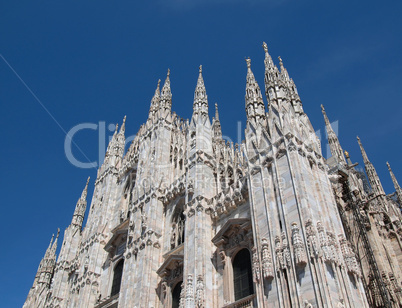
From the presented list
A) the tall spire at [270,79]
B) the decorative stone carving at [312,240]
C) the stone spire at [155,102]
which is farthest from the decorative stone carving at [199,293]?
the stone spire at [155,102]

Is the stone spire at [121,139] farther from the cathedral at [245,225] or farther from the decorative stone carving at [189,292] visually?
the decorative stone carving at [189,292]

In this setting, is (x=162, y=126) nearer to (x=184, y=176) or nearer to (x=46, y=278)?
(x=184, y=176)

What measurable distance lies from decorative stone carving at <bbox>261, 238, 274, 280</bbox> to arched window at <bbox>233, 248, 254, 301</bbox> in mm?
2665

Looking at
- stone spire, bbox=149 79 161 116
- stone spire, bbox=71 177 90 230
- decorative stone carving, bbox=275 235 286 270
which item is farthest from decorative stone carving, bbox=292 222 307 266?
stone spire, bbox=71 177 90 230

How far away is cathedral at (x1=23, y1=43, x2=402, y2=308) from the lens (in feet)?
45.1

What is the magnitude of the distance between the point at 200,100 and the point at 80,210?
20.3 m

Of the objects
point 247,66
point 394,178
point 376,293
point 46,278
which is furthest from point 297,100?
point 46,278

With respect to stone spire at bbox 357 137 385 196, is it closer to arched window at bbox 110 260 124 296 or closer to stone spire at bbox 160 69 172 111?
stone spire at bbox 160 69 172 111

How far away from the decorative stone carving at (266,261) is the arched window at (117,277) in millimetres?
13798

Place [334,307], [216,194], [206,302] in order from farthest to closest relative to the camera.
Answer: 1. [216,194]
2. [206,302]
3. [334,307]

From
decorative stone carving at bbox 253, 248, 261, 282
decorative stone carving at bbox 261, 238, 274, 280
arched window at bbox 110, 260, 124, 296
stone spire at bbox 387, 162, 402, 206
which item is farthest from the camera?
stone spire at bbox 387, 162, 402, 206

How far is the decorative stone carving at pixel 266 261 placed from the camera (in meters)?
13.9

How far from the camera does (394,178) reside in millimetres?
32688

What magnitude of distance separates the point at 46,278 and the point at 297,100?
1257 inches
